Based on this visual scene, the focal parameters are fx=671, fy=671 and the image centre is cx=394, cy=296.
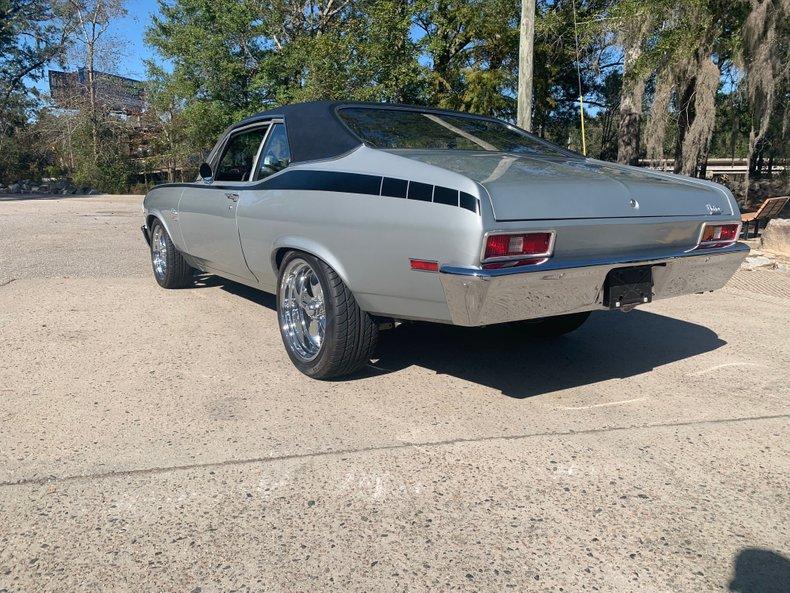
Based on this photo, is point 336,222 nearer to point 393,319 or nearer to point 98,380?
point 393,319

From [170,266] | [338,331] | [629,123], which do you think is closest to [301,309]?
[338,331]

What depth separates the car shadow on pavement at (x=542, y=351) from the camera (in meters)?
4.17

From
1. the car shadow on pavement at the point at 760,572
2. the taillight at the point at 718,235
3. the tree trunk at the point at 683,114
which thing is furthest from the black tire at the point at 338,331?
the tree trunk at the point at 683,114

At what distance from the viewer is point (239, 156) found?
5.30 m

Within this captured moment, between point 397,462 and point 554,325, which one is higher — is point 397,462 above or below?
below

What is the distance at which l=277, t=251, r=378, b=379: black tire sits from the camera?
3.64 metres

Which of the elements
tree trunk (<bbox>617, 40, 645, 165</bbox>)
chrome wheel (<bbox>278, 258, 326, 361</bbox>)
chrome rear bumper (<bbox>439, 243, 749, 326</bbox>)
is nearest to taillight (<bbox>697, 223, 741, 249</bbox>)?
chrome rear bumper (<bbox>439, 243, 749, 326</bbox>)

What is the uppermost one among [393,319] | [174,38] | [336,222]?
[174,38]

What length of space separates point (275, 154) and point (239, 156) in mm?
963

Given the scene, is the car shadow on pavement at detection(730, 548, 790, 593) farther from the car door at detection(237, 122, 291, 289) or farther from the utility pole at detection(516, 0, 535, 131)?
the utility pole at detection(516, 0, 535, 131)

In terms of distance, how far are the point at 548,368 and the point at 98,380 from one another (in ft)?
9.10

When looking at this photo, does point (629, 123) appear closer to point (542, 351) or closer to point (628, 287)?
point (542, 351)

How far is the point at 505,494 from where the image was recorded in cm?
272

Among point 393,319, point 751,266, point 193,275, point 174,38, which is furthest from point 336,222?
point 174,38
